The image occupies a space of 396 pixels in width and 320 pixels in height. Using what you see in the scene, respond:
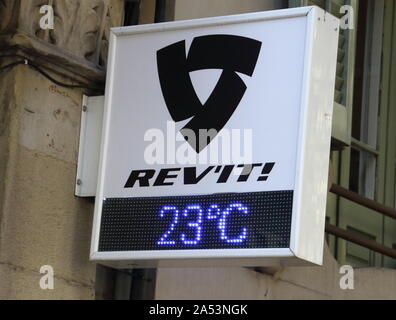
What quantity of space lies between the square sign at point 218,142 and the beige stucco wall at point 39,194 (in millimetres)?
299

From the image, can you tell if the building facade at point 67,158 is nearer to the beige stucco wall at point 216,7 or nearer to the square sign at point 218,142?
the beige stucco wall at point 216,7

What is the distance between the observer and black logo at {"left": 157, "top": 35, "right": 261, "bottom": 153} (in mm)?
6469

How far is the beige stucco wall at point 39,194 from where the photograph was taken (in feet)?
21.7

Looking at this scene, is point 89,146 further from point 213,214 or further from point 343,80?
point 343,80

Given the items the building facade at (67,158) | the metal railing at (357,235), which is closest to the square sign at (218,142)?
the building facade at (67,158)

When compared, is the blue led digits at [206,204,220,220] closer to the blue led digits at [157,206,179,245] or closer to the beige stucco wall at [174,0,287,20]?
the blue led digits at [157,206,179,245]

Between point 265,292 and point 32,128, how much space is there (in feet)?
8.93

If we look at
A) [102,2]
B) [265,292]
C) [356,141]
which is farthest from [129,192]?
[356,141]

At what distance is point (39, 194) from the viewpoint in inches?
267

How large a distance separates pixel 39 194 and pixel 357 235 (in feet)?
12.2

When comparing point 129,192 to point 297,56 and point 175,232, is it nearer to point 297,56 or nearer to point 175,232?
point 175,232

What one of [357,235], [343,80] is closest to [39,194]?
[343,80]

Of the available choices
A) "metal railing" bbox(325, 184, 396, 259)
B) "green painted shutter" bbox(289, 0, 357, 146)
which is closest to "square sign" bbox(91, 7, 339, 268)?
"green painted shutter" bbox(289, 0, 357, 146)
